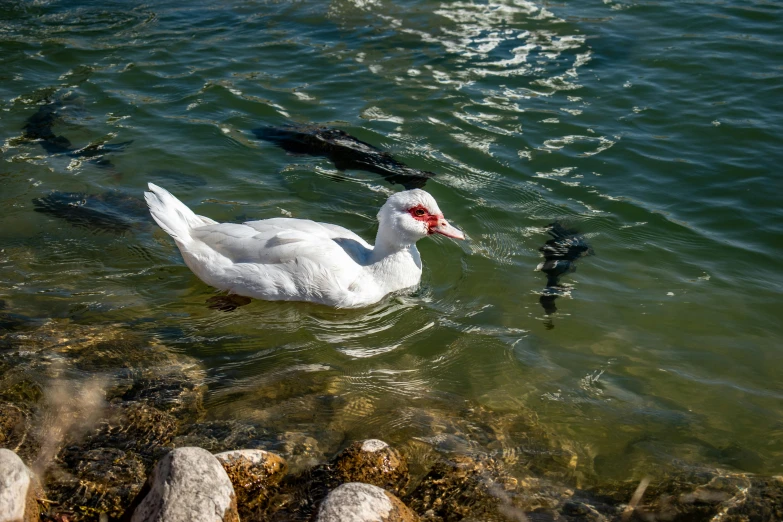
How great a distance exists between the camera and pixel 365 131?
406 inches

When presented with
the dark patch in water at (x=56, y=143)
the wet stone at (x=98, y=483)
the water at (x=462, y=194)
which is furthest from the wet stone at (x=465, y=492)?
the dark patch in water at (x=56, y=143)

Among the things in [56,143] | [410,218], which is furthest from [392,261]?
[56,143]

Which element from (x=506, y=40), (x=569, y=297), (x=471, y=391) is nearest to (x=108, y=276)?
(x=471, y=391)

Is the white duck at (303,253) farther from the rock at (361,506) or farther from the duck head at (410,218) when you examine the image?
the rock at (361,506)

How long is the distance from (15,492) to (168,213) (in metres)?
3.43

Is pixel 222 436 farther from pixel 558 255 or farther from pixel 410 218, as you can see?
pixel 558 255

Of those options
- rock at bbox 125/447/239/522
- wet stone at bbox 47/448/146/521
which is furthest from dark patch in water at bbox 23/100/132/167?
rock at bbox 125/447/239/522

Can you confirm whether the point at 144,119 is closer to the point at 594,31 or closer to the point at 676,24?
the point at 594,31

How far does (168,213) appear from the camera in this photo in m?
7.09

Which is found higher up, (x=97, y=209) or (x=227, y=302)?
(x=97, y=209)

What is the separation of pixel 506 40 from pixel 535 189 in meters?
4.77

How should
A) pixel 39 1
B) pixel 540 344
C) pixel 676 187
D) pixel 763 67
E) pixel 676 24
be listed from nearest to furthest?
pixel 540 344 → pixel 676 187 → pixel 763 67 → pixel 676 24 → pixel 39 1

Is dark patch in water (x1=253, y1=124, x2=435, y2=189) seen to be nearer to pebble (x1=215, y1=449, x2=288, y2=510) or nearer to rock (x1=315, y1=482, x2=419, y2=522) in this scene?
pebble (x1=215, y1=449, x2=288, y2=510)

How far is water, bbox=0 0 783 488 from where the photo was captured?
19.9ft
